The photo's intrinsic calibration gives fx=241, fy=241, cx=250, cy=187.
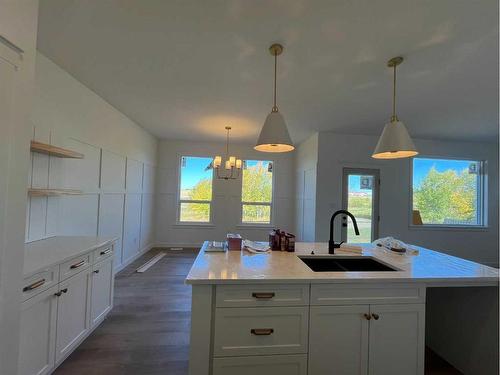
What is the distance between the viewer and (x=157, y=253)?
516 centimetres

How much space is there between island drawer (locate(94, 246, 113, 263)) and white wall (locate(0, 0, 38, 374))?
973mm

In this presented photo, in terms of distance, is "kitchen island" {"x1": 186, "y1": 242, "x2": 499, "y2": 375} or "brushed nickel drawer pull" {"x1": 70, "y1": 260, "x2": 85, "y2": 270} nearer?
"kitchen island" {"x1": 186, "y1": 242, "x2": 499, "y2": 375}

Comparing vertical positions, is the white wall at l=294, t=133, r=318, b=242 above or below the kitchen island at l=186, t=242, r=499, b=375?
above

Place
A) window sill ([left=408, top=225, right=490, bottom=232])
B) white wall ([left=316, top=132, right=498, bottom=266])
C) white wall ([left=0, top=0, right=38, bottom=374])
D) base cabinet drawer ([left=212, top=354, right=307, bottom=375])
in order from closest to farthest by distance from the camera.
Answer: white wall ([left=0, top=0, right=38, bottom=374]) < base cabinet drawer ([left=212, top=354, right=307, bottom=375]) < white wall ([left=316, top=132, right=498, bottom=266]) < window sill ([left=408, top=225, right=490, bottom=232])

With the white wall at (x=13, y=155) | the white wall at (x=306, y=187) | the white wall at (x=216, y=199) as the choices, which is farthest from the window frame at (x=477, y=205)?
the white wall at (x=13, y=155)

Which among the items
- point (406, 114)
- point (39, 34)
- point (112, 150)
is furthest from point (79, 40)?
point (406, 114)

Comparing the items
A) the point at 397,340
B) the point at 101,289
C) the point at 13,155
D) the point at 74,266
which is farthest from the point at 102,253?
the point at 397,340

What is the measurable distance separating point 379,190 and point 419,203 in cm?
98

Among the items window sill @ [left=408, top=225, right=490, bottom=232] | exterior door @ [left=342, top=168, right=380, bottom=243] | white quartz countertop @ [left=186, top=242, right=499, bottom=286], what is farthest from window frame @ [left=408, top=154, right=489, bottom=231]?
white quartz countertop @ [left=186, top=242, right=499, bottom=286]

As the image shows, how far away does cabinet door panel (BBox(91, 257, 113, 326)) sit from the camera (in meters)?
2.22

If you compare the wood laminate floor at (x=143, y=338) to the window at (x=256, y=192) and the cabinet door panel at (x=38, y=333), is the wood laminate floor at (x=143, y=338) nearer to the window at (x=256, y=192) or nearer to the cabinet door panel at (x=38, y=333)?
the cabinet door panel at (x=38, y=333)

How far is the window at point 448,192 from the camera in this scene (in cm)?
497

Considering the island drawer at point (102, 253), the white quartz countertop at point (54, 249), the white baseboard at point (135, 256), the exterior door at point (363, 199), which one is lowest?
the white baseboard at point (135, 256)

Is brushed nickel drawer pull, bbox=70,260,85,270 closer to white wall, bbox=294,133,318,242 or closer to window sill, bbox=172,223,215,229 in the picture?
white wall, bbox=294,133,318,242
